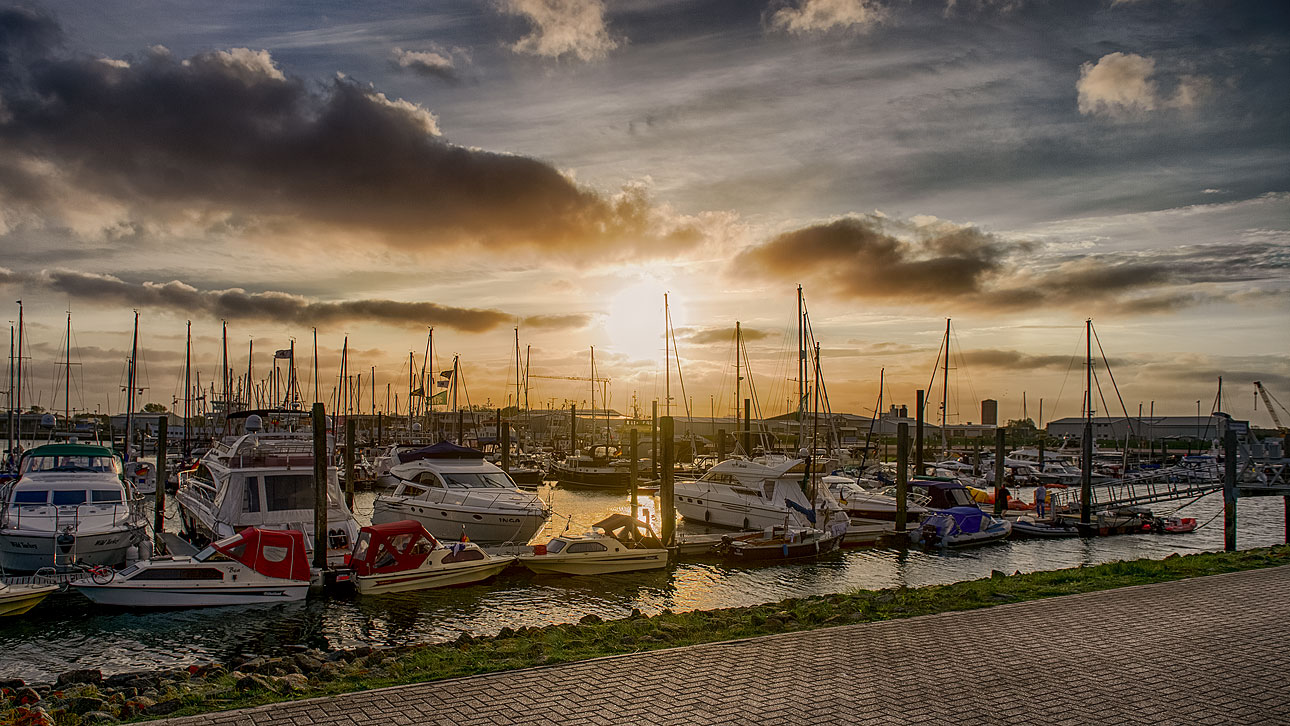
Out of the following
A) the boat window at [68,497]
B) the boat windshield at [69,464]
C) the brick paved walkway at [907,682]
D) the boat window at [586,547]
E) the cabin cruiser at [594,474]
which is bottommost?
the cabin cruiser at [594,474]

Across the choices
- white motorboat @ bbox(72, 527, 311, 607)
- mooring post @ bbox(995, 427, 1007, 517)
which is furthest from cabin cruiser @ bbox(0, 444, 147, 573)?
mooring post @ bbox(995, 427, 1007, 517)

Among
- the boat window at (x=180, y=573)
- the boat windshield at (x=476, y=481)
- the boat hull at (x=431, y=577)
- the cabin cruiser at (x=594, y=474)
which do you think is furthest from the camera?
the cabin cruiser at (x=594, y=474)

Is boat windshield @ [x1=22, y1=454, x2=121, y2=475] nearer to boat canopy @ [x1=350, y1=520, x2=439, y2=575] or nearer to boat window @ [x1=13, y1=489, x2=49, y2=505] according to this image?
boat window @ [x1=13, y1=489, x2=49, y2=505]

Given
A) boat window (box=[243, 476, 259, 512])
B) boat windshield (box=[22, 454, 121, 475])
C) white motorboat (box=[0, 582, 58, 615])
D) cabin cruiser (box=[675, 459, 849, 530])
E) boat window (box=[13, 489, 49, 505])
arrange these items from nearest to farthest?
white motorboat (box=[0, 582, 58, 615]), boat window (box=[13, 489, 49, 505]), boat window (box=[243, 476, 259, 512]), boat windshield (box=[22, 454, 121, 475]), cabin cruiser (box=[675, 459, 849, 530])

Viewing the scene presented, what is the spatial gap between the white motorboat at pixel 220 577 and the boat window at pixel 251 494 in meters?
4.35

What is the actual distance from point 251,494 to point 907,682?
21.7m

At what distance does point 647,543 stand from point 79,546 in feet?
54.7

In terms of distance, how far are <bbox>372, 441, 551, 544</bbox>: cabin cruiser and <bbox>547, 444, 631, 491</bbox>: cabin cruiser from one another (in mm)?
28082

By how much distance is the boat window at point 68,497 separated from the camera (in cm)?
2539

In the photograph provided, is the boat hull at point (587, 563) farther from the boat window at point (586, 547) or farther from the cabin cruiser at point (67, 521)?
the cabin cruiser at point (67, 521)

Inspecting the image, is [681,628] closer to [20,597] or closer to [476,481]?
[20,597]

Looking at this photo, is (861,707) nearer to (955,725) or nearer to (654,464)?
(955,725)

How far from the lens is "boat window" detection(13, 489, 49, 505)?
82.5 feet

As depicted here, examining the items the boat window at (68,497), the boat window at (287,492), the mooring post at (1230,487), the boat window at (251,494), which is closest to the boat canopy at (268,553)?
the boat window at (251,494)
